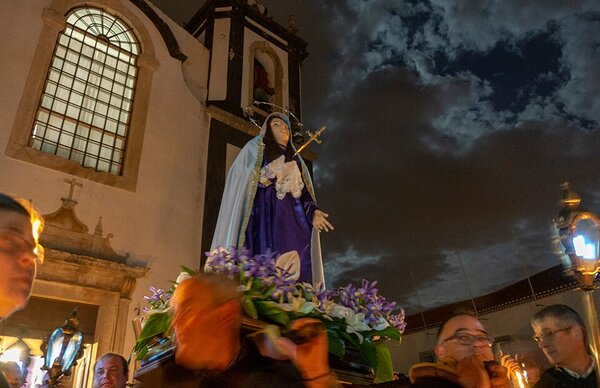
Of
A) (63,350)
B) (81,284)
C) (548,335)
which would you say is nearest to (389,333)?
(548,335)

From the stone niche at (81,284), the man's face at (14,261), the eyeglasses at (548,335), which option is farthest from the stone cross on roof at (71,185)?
the eyeglasses at (548,335)

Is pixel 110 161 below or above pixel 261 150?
above

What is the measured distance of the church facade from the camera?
23.9 feet

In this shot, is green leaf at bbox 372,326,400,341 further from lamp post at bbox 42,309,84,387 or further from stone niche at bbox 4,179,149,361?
stone niche at bbox 4,179,149,361

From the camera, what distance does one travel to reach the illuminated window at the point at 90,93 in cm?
824

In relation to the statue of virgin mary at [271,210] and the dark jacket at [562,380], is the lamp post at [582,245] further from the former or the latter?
the statue of virgin mary at [271,210]

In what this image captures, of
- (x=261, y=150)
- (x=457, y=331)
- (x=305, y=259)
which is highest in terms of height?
(x=261, y=150)

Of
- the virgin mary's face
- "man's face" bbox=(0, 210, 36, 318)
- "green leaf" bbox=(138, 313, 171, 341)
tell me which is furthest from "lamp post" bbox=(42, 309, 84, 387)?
"man's face" bbox=(0, 210, 36, 318)

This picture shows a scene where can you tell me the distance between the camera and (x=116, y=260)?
296 inches

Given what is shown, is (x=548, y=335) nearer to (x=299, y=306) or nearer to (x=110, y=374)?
(x=299, y=306)

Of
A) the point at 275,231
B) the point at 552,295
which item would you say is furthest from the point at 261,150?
the point at 552,295

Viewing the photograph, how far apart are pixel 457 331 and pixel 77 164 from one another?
751 centimetres

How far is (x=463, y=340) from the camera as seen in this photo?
6.30 ft

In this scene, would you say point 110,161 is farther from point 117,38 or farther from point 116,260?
point 117,38
